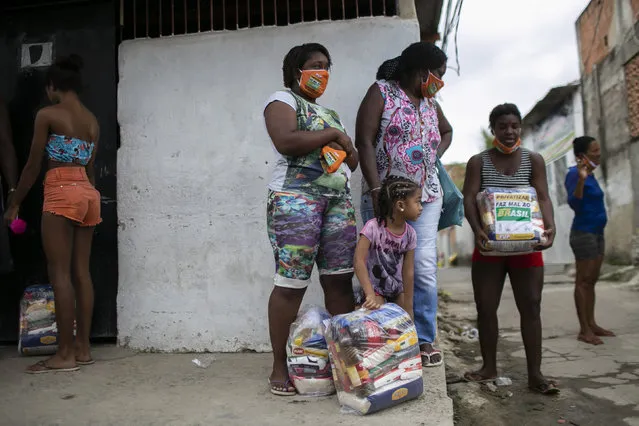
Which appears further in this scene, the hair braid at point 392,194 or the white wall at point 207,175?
the white wall at point 207,175

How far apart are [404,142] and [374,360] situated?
128cm

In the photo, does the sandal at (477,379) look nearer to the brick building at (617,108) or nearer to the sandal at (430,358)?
the sandal at (430,358)

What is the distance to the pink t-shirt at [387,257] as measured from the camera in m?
2.78

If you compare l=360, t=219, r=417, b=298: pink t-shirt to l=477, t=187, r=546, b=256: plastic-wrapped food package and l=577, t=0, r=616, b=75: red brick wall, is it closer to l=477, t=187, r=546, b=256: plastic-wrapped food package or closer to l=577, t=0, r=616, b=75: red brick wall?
l=477, t=187, r=546, b=256: plastic-wrapped food package

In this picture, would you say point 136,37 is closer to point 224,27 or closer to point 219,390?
point 224,27

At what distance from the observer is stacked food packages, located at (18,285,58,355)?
363 cm

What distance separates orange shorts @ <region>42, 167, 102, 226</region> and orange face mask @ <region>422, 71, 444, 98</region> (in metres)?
2.09

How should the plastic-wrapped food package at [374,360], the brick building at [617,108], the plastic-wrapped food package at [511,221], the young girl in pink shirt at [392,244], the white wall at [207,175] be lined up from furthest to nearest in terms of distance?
1. the brick building at [617,108]
2. the white wall at [207,175]
3. the plastic-wrapped food package at [511,221]
4. the young girl in pink shirt at [392,244]
5. the plastic-wrapped food package at [374,360]

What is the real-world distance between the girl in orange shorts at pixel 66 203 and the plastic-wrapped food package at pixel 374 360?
1684 millimetres

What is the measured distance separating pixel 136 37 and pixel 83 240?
63.1 inches

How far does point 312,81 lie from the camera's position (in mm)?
2742

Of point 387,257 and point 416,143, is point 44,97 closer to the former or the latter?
point 416,143

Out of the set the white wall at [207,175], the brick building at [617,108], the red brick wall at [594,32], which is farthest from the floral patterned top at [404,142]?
the red brick wall at [594,32]

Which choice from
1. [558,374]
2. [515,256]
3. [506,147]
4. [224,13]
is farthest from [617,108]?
[224,13]
